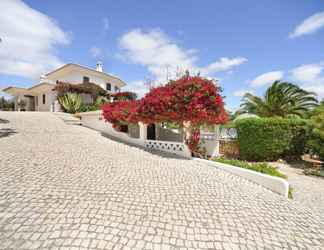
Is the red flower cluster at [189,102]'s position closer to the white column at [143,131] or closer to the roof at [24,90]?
the white column at [143,131]

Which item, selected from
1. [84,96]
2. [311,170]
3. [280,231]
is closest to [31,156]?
[280,231]

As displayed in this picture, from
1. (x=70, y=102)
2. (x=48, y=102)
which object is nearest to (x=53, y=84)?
(x=48, y=102)

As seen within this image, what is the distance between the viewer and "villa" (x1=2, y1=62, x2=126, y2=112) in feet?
73.5

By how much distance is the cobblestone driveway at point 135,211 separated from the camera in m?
2.55

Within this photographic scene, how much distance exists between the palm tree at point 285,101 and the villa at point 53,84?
2124 centimetres

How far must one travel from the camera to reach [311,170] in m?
8.36

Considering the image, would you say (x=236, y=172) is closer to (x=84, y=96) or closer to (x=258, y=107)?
(x=258, y=107)

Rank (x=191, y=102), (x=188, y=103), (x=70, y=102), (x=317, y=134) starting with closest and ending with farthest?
(x=191, y=102)
(x=188, y=103)
(x=317, y=134)
(x=70, y=102)

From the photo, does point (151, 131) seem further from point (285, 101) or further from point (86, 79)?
point (86, 79)

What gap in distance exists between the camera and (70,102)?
20156mm

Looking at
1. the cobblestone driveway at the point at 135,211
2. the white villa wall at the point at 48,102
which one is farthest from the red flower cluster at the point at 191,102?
the white villa wall at the point at 48,102

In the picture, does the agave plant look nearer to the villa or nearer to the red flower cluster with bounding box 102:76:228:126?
the villa

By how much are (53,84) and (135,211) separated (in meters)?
24.5

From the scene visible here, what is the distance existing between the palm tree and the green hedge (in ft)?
12.3
